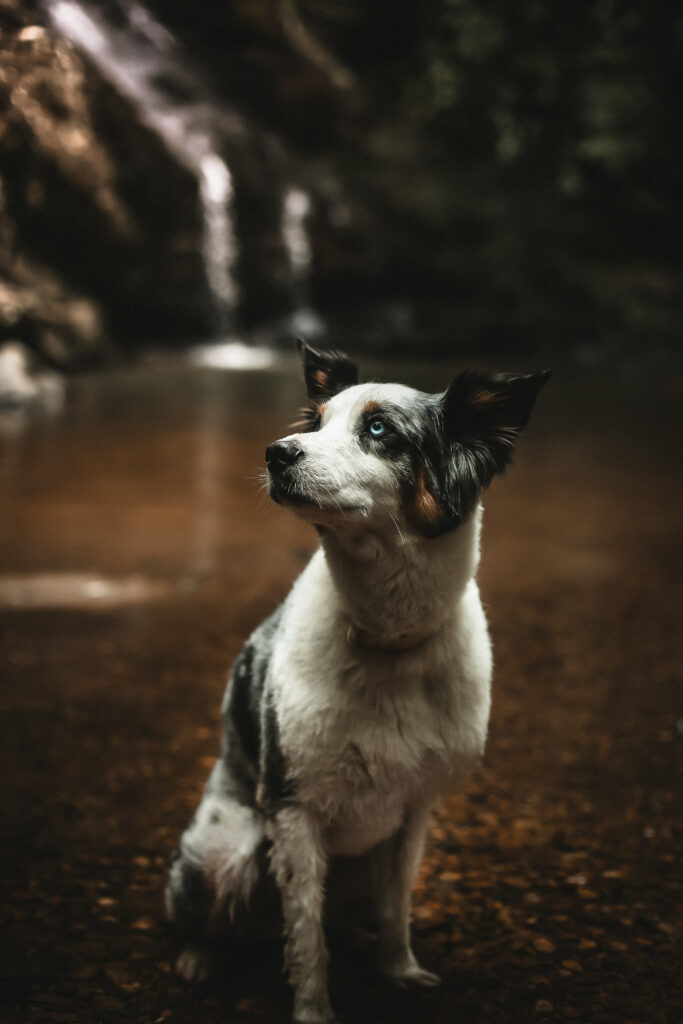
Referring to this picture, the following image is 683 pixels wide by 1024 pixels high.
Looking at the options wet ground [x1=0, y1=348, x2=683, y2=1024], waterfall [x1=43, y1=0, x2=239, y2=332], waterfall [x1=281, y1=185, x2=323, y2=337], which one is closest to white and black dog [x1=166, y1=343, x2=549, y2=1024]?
wet ground [x1=0, y1=348, x2=683, y2=1024]

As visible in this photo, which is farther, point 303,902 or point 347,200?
point 347,200

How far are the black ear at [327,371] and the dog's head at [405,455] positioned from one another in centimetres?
23

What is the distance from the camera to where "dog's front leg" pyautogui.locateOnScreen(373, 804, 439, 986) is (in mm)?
2643

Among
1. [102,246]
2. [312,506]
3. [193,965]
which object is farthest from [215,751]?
[102,246]

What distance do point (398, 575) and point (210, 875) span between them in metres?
1.08

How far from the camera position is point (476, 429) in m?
2.23

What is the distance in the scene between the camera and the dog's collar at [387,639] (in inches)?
91.8

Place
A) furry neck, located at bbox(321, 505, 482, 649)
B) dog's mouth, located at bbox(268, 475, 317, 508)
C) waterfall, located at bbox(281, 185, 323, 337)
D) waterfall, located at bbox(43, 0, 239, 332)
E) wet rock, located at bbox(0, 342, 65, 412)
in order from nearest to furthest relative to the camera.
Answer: dog's mouth, located at bbox(268, 475, 317, 508) → furry neck, located at bbox(321, 505, 482, 649) → wet rock, located at bbox(0, 342, 65, 412) → waterfall, located at bbox(43, 0, 239, 332) → waterfall, located at bbox(281, 185, 323, 337)

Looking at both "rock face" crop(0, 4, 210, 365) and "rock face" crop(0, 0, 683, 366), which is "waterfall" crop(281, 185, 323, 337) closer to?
"rock face" crop(0, 0, 683, 366)

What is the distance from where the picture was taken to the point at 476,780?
3.74 meters

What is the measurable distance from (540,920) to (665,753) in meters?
1.31

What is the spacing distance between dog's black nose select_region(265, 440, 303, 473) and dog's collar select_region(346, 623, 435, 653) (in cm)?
51

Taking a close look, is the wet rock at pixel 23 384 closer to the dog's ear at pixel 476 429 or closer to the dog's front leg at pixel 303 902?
the dog's front leg at pixel 303 902

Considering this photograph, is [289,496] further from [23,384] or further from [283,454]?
[23,384]
